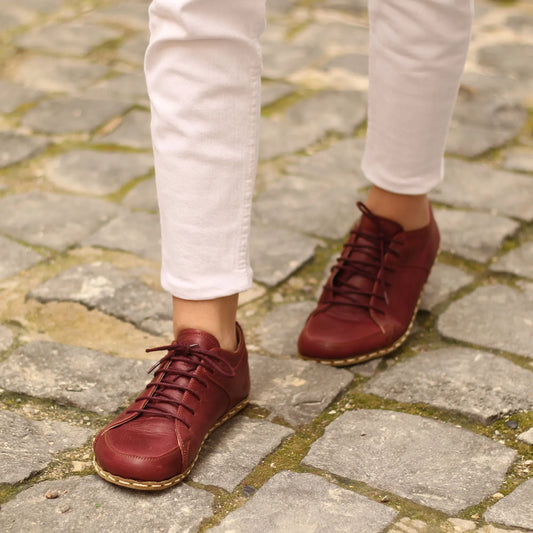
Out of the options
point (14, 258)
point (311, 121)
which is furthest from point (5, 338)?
point (311, 121)

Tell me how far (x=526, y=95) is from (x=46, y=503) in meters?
2.46

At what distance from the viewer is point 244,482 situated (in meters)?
1.40

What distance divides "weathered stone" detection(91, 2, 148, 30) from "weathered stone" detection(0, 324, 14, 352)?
224 centimetres

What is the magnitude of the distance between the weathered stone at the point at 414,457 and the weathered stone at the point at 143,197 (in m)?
1.06

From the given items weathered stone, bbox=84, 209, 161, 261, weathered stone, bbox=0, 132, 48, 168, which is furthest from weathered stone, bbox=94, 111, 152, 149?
weathered stone, bbox=84, 209, 161, 261

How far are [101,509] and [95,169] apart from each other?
4.86 ft

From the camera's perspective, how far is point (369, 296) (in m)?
1.78

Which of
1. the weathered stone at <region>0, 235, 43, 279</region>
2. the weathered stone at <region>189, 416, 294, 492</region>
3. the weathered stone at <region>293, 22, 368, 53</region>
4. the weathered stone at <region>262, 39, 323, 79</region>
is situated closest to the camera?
the weathered stone at <region>189, 416, 294, 492</region>

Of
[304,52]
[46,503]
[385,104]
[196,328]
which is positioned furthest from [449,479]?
[304,52]

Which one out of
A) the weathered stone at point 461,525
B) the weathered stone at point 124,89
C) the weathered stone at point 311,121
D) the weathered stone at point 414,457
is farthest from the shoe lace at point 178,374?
the weathered stone at point 124,89

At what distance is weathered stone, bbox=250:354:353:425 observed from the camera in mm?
1608

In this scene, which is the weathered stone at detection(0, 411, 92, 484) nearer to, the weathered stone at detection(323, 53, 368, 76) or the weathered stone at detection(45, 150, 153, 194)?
the weathered stone at detection(45, 150, 153, 194)

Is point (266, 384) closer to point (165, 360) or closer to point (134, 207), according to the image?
point (165, 360)

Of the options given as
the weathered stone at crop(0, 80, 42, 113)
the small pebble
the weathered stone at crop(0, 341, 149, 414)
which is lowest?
the weathered stone at crop(0, 80, 42, 113)
